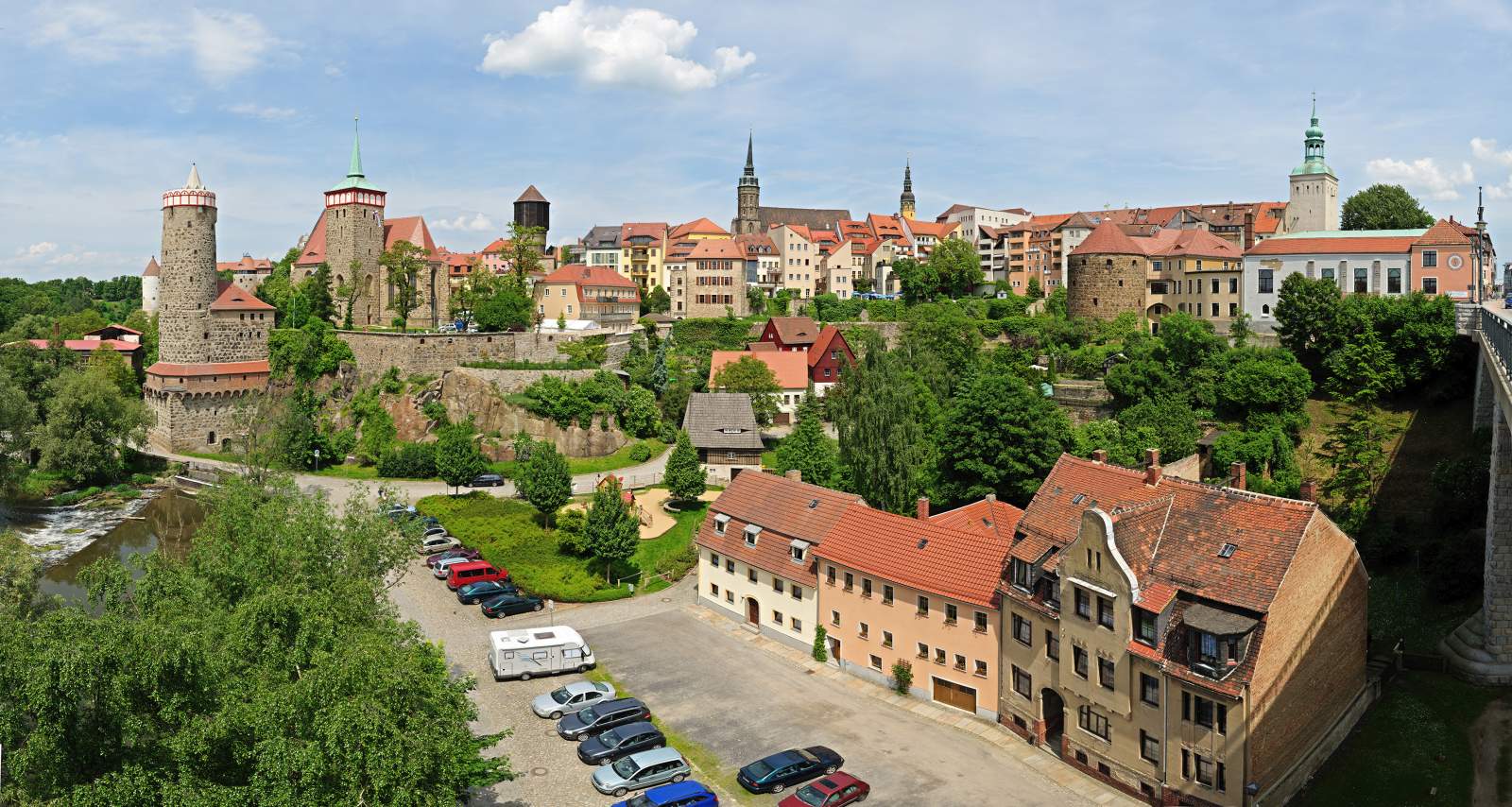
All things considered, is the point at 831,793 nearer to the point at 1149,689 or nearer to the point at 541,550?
the point at 1149,689

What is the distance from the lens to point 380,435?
57031 mm

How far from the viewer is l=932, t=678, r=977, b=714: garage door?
90.2 ft

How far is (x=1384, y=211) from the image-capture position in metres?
70.6

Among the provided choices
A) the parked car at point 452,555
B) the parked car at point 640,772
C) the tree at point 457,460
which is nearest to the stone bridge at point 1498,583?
the parked car at point 640,772

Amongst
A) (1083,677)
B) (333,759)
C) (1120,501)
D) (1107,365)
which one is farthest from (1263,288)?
(333,759)

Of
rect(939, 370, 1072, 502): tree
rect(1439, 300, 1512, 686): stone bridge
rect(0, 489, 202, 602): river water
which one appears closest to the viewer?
rect(1439, 300, 1512, 686): stone bridge

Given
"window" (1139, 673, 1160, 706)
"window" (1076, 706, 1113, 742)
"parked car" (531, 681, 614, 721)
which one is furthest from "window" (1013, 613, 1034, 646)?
"parked car" (531, 681, 614, 721)

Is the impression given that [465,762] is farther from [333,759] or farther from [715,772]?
[715,772]

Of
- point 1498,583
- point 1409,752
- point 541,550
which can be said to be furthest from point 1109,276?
point 1409,752

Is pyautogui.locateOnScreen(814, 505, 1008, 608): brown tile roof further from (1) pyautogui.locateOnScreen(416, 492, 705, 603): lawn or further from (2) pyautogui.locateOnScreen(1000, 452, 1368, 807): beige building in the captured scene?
(1) pyautogui.locateOnScreen(416, 492, 705, 603): lawn

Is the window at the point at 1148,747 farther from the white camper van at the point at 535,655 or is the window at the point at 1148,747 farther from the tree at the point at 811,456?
the tree at the point at 811,456

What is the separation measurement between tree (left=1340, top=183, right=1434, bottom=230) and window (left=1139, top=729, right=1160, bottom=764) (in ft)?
195

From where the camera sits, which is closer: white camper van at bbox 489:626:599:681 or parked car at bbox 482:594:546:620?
white camper van at bbox 489:626:599:681

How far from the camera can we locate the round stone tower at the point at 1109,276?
212 ft
